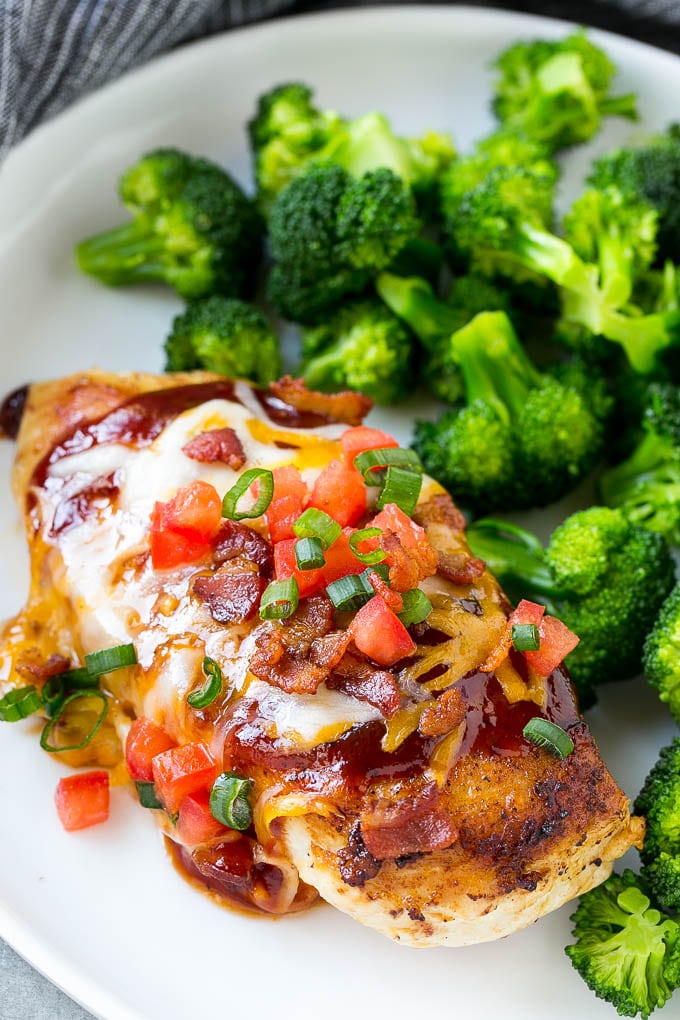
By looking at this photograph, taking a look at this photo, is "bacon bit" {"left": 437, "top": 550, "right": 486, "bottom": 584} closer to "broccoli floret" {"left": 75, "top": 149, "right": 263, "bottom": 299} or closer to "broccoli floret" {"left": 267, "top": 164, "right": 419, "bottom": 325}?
"broccoli floret" {"left": 267, "top": 164, "right": 419, "bottom": 325}

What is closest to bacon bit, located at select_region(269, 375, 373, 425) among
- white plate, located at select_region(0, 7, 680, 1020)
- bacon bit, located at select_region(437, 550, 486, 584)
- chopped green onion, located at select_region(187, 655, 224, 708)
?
white plate, located at select_region(0, 7, 680, 1020)

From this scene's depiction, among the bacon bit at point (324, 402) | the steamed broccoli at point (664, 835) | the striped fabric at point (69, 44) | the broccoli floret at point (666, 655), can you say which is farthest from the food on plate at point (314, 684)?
the striped fabric at point (69, 44)

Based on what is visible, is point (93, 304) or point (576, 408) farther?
point (93, 304)

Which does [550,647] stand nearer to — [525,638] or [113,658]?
[525,638]

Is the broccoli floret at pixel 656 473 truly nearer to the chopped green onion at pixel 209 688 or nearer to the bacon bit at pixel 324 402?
the bacon bit at pixel 324 402

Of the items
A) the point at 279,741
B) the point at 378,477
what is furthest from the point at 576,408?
the point at 279,741

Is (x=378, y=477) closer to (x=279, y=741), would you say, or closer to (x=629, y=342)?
(x=279, y=741)
